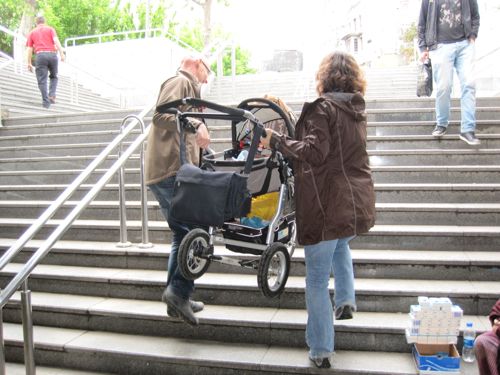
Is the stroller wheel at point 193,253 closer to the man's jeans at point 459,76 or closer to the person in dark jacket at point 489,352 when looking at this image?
the person in dark jacket at point 489,352

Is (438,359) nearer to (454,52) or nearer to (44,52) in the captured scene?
(454,52)

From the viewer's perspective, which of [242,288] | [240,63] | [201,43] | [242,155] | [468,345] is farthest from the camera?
[240,63]

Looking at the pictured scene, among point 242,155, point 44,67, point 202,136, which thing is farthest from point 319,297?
point 44,67

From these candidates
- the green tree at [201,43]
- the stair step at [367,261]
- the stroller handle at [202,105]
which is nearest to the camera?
the stroller handle at [202,105]

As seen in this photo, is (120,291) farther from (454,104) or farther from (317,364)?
(454,104)

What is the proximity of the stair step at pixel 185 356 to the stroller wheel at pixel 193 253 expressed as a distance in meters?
0.70

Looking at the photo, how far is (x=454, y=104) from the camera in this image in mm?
6758

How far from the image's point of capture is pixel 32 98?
10.1 meters

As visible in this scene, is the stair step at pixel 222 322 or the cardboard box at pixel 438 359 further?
the stair step at pixel 222 322

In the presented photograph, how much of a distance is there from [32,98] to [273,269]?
27.8ft

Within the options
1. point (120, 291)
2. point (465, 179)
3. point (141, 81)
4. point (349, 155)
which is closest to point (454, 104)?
point (465, 179)

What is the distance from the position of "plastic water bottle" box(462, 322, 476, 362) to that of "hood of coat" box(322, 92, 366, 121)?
1552 millimetres

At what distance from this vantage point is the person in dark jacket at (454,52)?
18.4ft

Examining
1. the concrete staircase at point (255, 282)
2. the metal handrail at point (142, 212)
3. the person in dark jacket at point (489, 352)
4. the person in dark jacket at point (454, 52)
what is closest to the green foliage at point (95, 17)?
the person in dark jacket at point (454, 52)
